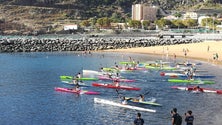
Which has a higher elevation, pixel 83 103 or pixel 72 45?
pixel 83 103

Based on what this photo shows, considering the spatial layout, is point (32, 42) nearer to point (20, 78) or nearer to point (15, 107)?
point (20, 78)

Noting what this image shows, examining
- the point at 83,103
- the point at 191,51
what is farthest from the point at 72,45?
the point at 83,103

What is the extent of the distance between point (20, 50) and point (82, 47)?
17.0m

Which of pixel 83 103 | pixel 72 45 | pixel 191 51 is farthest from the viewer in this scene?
pixel 72 45

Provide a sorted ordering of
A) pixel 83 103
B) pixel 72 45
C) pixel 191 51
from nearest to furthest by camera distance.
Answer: pixel 83 103 → pixel 191 51 → pixel 72 45

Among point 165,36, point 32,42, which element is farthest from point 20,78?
point 165,36

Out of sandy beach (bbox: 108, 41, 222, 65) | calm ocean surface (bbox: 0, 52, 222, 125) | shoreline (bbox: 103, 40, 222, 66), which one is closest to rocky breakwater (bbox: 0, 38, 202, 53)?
shoreline (bbox: 103, 40, 222, 66)

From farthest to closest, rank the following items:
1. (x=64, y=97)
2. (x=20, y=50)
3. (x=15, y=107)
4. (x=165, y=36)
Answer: (x=165, y=36) < (x=20, y=50) < (x=64, y=97) < (x=15, y=107)

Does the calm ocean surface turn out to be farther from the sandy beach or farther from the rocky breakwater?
the rocky breakwater

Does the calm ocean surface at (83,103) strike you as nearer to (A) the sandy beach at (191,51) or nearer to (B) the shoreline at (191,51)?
(B) the shoreline at (191,51)

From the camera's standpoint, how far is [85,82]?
61906 mm

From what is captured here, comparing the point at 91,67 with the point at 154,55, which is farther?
the point at 154,55

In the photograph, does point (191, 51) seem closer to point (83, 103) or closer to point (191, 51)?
point (191, 51)

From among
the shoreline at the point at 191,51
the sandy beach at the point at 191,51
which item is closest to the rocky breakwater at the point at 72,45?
the shoreline at the point at 191,51
